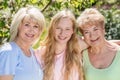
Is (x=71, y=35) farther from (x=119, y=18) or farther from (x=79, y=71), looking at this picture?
(x=119, y=18)

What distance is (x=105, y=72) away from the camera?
14.8 feet

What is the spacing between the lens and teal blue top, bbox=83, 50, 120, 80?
4484 mm

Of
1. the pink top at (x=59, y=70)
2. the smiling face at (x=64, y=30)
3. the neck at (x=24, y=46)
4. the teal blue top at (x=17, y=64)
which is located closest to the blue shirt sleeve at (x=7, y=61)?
the teal blue top at (x=17, y=64)

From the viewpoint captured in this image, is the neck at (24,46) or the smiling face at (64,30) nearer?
the neck at (24,46)

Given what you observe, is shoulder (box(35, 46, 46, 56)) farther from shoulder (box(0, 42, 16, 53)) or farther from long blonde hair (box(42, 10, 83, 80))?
shoulder (box(0, 42, 16, 53))

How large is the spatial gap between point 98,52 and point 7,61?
1.22 m

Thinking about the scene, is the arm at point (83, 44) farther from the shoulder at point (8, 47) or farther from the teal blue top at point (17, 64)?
the shoulder at point (8, 47)

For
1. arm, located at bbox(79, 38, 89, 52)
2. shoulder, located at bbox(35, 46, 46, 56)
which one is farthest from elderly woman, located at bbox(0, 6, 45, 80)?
arm, located at bbox(79, 38, 89, 52)

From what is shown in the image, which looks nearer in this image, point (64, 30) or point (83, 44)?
point (64, 30)

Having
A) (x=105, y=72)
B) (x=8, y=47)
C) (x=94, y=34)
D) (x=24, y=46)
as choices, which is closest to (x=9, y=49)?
(x=8, y=47)

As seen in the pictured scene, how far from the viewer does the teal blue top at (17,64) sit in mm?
4004

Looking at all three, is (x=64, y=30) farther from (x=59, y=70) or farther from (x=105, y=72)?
(x=105, y=72)

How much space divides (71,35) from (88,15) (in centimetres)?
31

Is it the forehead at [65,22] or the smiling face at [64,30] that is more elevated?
the forehead at [65,22]
